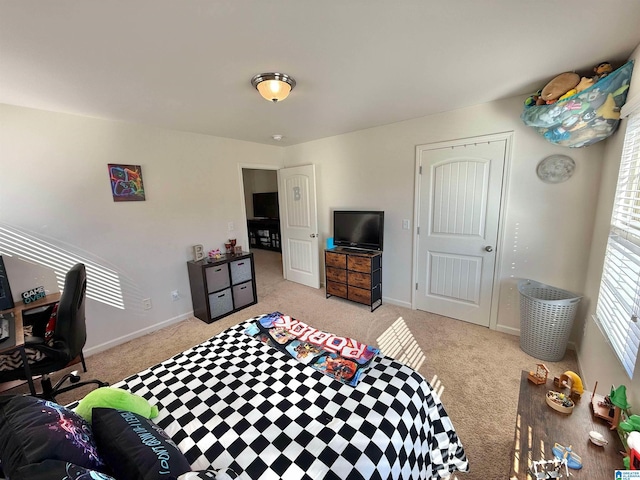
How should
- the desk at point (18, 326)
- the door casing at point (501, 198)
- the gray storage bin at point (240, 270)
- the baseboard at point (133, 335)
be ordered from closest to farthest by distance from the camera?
the desk at point (18, 326)
the door casing at point (501, 198)
the baseboard at point (133, 335)
the gray storage bin at point (240, 270)

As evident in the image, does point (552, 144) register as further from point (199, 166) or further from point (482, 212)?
point (199, 166)

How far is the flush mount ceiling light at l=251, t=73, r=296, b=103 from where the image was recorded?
181 cm

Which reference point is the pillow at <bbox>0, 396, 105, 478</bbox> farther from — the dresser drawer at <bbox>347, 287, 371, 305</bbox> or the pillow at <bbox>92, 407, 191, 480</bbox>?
the dresser drawer at <bbox>347, 287, 371, 305</bbox>

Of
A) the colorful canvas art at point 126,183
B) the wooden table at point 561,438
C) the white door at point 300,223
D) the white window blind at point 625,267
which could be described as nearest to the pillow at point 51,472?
the wooden table at point 561,438

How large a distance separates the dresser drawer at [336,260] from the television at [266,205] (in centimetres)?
353

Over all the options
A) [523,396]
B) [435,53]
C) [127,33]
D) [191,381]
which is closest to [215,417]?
[191,381]

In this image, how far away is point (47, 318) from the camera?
2.22m

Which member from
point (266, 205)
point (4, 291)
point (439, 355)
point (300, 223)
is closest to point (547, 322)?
point (439, 355)

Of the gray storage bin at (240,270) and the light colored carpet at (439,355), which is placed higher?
the gray storage bin at (240,270)

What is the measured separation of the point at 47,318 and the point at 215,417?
7.16 ft

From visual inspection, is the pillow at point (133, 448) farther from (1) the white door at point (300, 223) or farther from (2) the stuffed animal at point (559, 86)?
(1) the white door at point (300, 223)

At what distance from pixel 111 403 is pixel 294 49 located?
2.02 metres

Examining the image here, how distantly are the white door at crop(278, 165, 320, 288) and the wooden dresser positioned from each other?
586mm

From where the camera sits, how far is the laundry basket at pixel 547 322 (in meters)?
2.16
